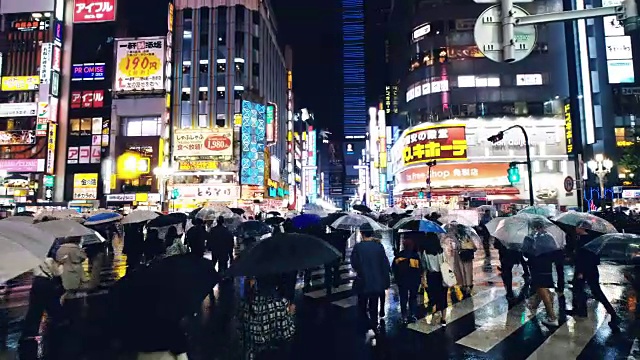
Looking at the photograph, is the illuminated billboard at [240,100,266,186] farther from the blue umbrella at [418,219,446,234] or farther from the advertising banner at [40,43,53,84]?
the blue umbrella at [418,219,446,234]

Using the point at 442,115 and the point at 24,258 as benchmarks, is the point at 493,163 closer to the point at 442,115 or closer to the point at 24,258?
the point at 442,115

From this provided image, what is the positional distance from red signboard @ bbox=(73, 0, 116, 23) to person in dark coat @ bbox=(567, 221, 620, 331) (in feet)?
199

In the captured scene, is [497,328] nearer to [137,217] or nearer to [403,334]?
[403,334]

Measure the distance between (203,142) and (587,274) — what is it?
48.1m

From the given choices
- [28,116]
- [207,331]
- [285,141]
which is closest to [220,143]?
[28,116]

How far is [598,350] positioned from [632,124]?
48092mm

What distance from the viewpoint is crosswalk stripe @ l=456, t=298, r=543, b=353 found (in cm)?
671

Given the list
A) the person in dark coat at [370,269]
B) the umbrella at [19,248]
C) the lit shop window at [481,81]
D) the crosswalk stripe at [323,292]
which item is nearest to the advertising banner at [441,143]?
the lit shop window at [481,81]

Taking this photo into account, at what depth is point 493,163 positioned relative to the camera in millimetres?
44531

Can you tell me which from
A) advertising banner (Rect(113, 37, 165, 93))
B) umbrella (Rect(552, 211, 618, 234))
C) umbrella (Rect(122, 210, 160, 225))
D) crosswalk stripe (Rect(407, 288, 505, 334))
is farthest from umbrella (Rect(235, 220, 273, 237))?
advertising banner (Rect(113, 37, 165, 93))

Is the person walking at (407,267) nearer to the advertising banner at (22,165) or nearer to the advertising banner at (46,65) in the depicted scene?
the advertising banner at (22,165)

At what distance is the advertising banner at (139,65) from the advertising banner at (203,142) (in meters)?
6.77

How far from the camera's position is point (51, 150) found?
5081cm

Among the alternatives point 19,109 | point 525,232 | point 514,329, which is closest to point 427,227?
point 525,232
